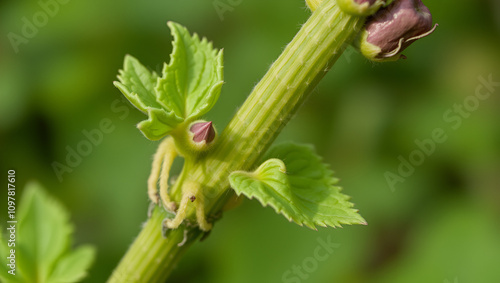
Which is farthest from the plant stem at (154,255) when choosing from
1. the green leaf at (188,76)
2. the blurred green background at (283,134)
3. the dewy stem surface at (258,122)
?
the blurred green background at (283,134)

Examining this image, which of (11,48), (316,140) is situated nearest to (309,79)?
(316,140)

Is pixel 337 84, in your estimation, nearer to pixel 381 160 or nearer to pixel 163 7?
pixel 381 160

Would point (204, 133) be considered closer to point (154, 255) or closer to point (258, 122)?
point (258, 122)

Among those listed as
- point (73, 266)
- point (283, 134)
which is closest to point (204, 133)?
point (73, 266)

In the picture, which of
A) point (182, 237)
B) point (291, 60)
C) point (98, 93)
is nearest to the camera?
point (291, 60)

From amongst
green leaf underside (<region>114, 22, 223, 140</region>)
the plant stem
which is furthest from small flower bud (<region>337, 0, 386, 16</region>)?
the plant stem

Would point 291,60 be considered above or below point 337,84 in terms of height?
below
